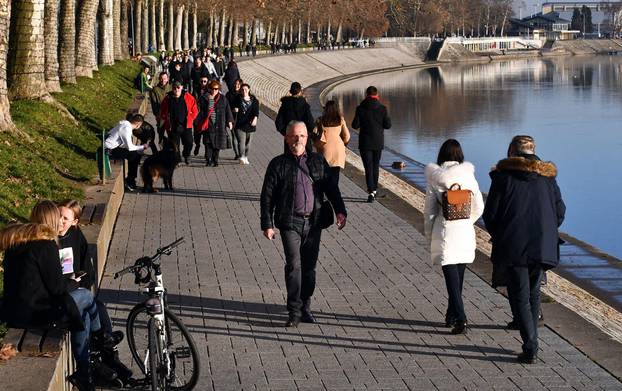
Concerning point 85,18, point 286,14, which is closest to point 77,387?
point 85,18

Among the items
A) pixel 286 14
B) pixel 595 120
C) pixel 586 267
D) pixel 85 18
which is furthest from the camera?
pixel 286 14

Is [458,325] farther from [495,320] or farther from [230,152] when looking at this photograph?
[230,152]

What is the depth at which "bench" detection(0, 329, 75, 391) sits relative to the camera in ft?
22.2

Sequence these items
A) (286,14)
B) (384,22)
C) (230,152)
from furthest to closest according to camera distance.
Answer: (384,22) < (286,14) < (230,152)

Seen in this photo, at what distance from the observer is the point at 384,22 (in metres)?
121

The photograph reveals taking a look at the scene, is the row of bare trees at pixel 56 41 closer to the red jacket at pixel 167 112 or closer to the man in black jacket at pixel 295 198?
the red jacket at pixel 167 112

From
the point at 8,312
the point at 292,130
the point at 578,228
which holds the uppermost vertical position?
the point at 292,130

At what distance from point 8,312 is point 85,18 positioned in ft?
83.5

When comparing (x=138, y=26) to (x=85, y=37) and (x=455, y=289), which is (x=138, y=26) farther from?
(x=455, y=289)

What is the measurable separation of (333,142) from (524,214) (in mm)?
6970

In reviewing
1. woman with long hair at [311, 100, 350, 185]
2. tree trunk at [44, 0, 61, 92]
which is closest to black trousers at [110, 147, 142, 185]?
woman with long hair at [311, 100, 350, 185]

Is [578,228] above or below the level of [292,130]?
below

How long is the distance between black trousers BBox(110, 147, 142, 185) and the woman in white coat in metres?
9.23

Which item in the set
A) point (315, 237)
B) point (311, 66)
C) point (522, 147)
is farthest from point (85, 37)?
point (311, 66)
